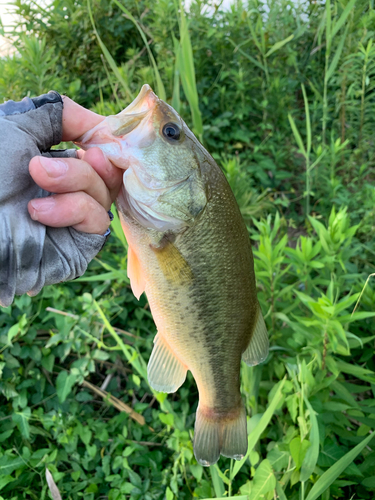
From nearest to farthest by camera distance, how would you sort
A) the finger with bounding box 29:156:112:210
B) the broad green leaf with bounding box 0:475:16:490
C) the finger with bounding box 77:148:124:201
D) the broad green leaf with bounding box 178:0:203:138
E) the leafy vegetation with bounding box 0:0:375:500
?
1. the finger with bounding box 29:156:112:210
2. the finger with bounding box 77:148:124:201
3. the leafy vegetation with bounding box 0:0:375:500
4. the broad green leaf with bounding box 0:475:16:490
5. the broad green leaf with bounding box 178:0:203:138

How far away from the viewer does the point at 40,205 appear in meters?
0.79

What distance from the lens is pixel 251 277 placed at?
1.10 metres

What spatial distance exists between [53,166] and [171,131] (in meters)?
0.34

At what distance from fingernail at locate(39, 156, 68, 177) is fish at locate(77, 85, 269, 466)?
15cm

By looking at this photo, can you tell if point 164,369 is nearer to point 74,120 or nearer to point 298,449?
point 298,449

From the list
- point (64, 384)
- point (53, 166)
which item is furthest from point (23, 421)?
point (53, 166)

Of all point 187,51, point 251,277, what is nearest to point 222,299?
point 251,277

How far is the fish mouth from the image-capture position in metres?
0.91

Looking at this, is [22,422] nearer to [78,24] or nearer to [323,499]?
[323,499]

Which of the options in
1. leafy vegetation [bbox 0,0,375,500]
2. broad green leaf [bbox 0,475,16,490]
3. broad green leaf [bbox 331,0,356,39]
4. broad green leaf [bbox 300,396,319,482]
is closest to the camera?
broad green leaf [bbox 300,396,319,482]

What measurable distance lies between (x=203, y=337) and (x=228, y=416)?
304mm

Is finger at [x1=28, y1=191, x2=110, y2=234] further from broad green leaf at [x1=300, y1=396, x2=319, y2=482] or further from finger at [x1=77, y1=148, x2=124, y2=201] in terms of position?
broad green leaf at [x1=300, y1=396, x2=319, y2=482]

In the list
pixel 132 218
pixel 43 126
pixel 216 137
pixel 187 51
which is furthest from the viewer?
pixel 216 137

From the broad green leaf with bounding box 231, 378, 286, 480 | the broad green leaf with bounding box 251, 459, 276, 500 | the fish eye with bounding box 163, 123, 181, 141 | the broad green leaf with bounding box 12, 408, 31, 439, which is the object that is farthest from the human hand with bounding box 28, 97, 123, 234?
the broad green leaf with bounding box 12, 408, 31, 439
